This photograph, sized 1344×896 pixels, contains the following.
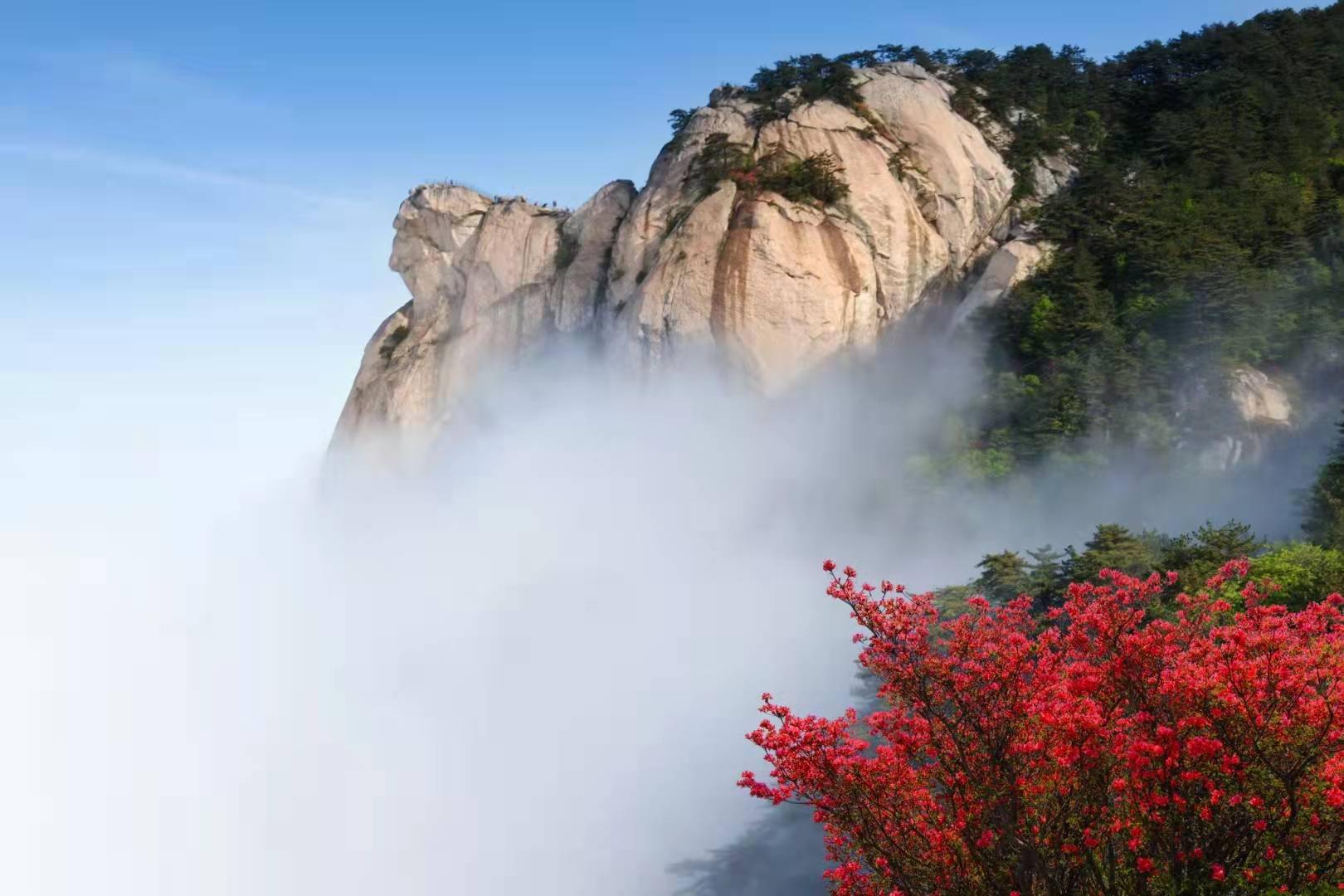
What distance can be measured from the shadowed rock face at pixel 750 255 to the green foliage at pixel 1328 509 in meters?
18.1

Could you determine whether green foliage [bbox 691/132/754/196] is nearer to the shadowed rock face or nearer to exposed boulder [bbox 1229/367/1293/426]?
the shadowed rock face

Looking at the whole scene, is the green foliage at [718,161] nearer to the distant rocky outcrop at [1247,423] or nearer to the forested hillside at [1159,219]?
the forested hillside at [1159,219]

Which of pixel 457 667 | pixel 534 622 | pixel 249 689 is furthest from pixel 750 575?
pixel 249 689

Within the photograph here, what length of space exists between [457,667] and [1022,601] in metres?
25.5

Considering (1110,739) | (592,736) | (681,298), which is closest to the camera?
(1110,739)

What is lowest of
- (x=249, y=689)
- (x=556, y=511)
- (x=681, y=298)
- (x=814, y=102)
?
(x=249, y=689)

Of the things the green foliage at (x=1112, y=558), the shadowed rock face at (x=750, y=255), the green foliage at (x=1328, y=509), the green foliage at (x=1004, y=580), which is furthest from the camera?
the shadowed rock face at (x=750, y=255)

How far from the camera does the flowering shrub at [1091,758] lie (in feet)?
31.1

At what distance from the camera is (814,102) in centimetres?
4444

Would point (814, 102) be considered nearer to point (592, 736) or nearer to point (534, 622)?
point (534, 622)

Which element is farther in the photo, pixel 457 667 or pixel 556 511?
pixel 556 511

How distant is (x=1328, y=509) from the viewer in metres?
24.7

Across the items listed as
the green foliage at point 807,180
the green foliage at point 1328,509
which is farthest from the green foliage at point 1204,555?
the green foliage at point 807,180

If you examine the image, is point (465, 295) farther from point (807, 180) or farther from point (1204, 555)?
point (1204, 555)
